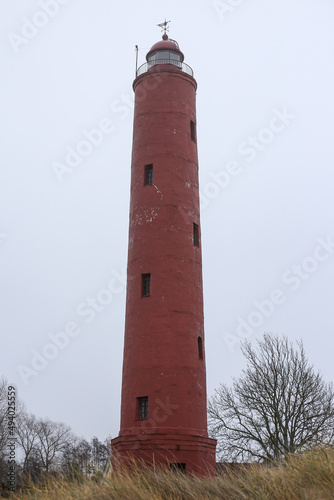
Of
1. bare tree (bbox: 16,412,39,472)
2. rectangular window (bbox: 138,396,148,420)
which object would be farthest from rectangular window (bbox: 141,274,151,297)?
bare tree (bbox: 16,412,39,472)

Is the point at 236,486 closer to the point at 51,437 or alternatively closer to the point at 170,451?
the point at 170,451

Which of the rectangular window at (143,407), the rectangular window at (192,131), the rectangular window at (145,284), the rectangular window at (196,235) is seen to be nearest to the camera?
the rectangular window at (143,407)

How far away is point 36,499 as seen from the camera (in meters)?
10.6

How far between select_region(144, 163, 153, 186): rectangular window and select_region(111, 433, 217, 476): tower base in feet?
34.1

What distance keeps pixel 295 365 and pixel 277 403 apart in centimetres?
253

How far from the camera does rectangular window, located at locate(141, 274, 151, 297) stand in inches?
866

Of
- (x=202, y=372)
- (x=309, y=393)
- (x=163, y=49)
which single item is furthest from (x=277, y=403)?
(x=163, y=49)

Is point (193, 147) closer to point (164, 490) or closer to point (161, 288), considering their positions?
point (161, 288)

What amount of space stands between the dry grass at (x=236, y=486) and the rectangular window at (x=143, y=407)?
9.12m

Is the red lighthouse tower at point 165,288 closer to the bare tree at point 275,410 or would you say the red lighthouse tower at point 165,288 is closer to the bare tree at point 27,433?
the bare tree at point 275,410

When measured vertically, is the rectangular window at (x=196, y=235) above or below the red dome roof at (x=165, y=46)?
below

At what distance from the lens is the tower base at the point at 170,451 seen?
19.2m

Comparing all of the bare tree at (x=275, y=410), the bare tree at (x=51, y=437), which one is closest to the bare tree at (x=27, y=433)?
the bare tree at (x=51, y=437)

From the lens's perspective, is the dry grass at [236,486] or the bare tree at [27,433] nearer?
the dry grass at [236,486]
